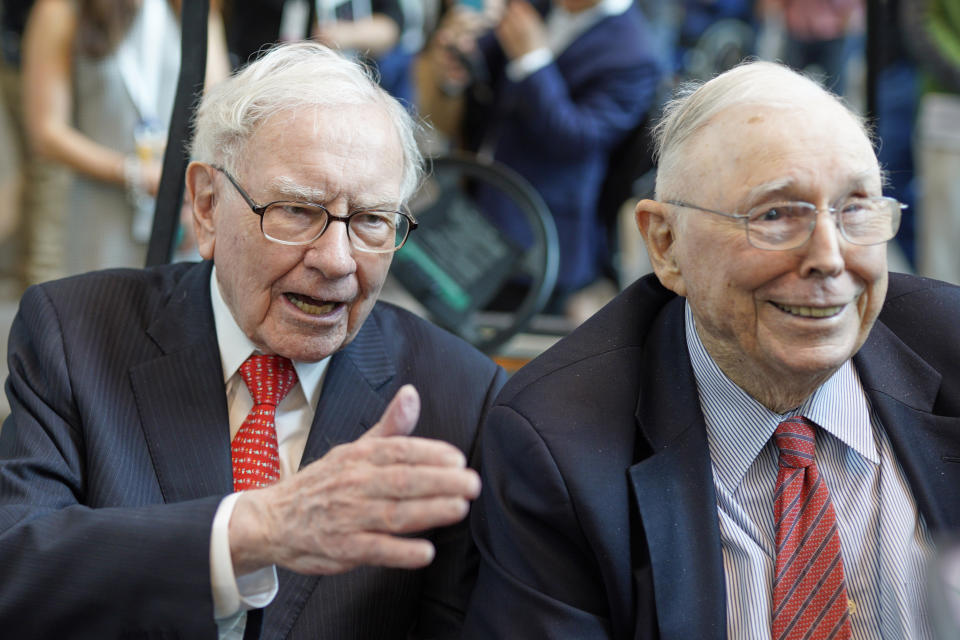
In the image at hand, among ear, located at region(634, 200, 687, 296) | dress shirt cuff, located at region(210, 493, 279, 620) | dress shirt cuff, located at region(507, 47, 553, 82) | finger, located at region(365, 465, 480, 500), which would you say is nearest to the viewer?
finger, located at region(365, 465, 480, 500)

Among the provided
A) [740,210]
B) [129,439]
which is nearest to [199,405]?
[129,439]

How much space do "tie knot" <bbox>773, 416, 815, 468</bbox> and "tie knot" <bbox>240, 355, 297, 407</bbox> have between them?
80cm

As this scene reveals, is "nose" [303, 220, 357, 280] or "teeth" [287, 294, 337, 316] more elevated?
"nose" [303, 220, 357, 280]

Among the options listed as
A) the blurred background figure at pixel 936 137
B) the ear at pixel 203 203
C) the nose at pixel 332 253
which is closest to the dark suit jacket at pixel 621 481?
the nose at pixel 332 253

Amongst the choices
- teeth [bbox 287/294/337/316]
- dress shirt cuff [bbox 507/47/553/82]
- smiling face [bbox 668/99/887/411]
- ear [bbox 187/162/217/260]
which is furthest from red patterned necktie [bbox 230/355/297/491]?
dress shirt cuff [bbox 507/47/553/82]

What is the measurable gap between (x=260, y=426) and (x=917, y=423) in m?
1.04

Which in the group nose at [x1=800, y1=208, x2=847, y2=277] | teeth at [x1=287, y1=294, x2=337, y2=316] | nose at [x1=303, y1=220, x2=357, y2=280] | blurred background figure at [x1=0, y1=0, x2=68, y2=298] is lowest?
blurred background figure at [x1=0, y1=0, x2=68, y2=298]

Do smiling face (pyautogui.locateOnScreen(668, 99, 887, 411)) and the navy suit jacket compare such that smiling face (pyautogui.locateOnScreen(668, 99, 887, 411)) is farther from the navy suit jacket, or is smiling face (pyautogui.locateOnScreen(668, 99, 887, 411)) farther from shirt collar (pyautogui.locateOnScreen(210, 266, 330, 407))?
the navy suit jacket

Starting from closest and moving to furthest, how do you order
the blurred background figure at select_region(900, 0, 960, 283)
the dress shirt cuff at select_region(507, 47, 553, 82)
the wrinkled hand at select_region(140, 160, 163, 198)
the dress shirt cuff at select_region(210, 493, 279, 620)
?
the dress shirt cuff at select_region(210, 493, 279, 620), the wrinkled hand at select_region(140, 160, 163, 198), the dress shirt cuff at select_region(507, 47, 553, 82), the blurred background figure at select_region(900, 0, 960, 283)

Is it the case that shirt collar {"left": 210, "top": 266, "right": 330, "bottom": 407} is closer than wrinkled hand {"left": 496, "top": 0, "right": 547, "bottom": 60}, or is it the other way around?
shirt collar {"left": 210, "top": 266, "right": 330, "bottom": 407}

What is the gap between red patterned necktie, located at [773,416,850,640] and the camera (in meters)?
1.51

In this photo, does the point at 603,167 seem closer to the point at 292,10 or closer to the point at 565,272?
the point at 565,272

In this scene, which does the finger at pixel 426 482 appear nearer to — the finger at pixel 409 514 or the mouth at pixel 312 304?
the finger at pixel 409 514

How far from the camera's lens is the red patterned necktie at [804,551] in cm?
151
